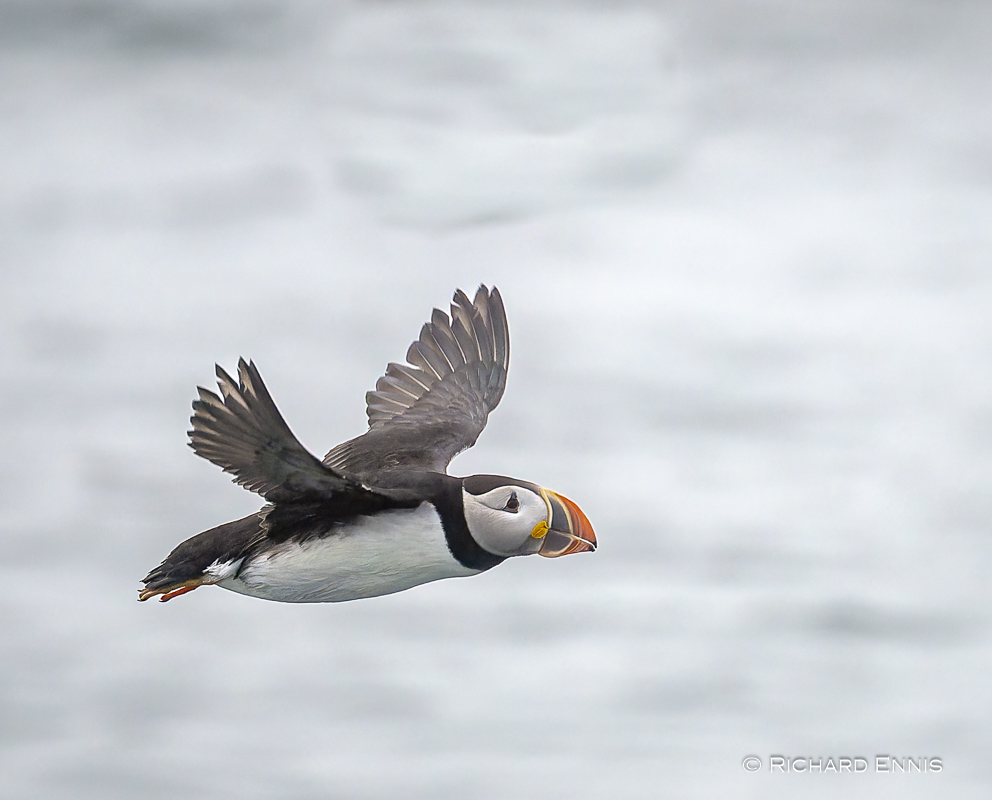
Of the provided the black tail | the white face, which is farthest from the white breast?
the white face

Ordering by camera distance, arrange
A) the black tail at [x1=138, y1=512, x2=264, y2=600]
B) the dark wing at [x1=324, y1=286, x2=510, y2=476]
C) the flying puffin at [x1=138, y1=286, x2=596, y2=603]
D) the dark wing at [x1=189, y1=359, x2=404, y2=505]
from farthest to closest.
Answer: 1. the dark wing at [x1=324, y1=286, x2=510, y2=476]
2. the black tail at [x1=138, y1=512, x2=264, y2=600]
3. the flying puffin at [x1=138, y1=286, x2=596, y2=603]
4. the dark wing at [x1=189, y1=359, x2=404, y2=505]

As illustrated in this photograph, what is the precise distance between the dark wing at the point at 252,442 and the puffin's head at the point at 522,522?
1164 millimetres

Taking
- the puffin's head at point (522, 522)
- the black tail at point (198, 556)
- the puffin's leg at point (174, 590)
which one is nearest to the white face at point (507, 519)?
the puffin's head at point (522, 522)

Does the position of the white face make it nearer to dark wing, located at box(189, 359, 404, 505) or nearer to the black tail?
dark wing, located at box(189, 359, 404, 505)

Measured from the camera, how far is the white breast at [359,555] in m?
12.8

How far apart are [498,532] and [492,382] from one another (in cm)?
429

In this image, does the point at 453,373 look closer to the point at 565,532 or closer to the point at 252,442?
the point at 565,532

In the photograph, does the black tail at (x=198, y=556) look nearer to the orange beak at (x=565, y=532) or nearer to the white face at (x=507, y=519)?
the white face at (x=507, y=519)

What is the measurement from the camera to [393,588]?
1334 cm

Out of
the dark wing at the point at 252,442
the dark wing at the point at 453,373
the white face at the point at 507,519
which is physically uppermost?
the dark wing at the point at 453,373

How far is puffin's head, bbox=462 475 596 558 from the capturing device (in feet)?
41.9

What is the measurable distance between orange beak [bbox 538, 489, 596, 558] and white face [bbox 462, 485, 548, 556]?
0.07 m

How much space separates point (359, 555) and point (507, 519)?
1.41m

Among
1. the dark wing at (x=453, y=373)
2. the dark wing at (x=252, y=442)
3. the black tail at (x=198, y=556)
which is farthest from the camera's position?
the dark wing at (x=453, y=373)
